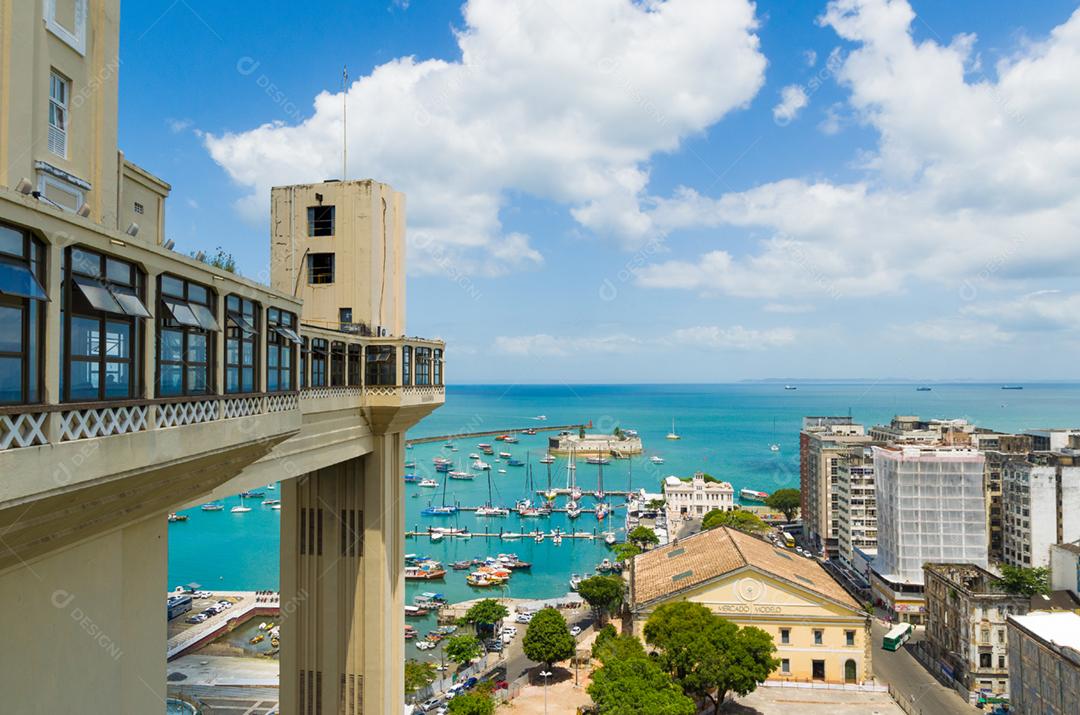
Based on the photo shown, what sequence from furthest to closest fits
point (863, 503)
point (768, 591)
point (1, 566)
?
point (863, 503)
point (768, 591)
point (1, 566)

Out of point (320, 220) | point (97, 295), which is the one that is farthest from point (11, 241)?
point (320, 220)

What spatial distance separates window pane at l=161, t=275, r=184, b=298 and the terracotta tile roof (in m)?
34.1

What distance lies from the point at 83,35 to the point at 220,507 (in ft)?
352

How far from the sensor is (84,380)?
665 cm

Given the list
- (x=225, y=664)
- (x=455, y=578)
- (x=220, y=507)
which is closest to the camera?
(x=225, y=664)

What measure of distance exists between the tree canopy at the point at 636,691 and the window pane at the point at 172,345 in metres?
22.8

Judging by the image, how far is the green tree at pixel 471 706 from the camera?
2958cm

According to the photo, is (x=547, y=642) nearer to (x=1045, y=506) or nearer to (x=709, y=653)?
(x=709, y=653)

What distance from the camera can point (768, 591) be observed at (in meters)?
37.2

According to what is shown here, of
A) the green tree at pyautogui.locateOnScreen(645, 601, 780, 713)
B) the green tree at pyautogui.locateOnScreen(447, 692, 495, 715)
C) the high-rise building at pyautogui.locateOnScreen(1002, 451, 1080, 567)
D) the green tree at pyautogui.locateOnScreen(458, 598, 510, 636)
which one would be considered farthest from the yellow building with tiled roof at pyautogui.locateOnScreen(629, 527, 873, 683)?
the high-rise building at pyautogui.locateOnScreen(1002, 451, 1080, 567)

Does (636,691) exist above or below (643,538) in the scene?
above

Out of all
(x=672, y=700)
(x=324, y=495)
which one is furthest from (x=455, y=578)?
(x=324, y=495)

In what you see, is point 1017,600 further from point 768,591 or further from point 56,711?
point 56,711

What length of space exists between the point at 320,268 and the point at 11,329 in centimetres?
1495
